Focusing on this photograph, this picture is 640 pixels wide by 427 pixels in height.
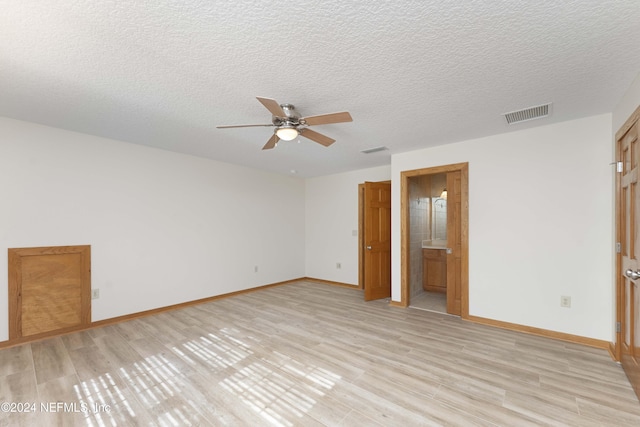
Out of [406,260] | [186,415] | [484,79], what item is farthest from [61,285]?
[484,79]

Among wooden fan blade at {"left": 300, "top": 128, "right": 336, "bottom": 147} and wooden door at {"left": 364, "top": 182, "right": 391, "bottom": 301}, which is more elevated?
wooden fan blade at {"left": 300, "top": 128, "right": 336, "bottom": 147}

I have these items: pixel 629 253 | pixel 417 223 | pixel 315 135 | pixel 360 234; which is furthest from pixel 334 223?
pixel 629 253

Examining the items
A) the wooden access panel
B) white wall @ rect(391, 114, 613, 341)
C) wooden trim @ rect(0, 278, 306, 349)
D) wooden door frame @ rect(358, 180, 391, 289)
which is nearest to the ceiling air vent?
white wall @ rect(391, 114, 613, 341)

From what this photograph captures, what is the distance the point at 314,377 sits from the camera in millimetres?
2334

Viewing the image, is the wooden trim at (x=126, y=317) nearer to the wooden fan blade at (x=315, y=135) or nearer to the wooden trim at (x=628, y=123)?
the wooden fan blade at (x=315, y=135)

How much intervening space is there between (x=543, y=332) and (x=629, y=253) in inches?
53.6

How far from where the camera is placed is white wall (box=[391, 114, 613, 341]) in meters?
2.89

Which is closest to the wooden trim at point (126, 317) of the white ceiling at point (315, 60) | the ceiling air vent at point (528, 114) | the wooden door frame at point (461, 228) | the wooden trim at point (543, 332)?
the white ceiling at point (315, 60)

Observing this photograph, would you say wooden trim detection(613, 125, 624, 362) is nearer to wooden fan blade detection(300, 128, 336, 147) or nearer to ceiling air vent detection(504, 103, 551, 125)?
ceiling air vent detection(504, 103, 551, 125)

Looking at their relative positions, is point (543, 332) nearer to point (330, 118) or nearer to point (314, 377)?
point (314, 377)

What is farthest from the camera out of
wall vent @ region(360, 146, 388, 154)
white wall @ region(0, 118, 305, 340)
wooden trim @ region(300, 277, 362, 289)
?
wooden trim @ region(300, 277, 362, 289)

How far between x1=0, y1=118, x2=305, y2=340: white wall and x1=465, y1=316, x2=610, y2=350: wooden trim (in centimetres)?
405

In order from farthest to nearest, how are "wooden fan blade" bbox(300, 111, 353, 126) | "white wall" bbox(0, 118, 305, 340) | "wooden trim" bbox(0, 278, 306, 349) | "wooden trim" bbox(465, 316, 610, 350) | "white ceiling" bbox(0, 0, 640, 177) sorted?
"white wall" bbox(0, 118, 305, 340), "wooden trim" bbox(0, 278, 306, 349), "wooden trim" bbox(465, 316, 610, 350), "wooden fan blade" bbox(300, 111, 353, 126), "white ceiling" bbox(0, 0, 640, 177)

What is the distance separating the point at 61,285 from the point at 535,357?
546 cm
